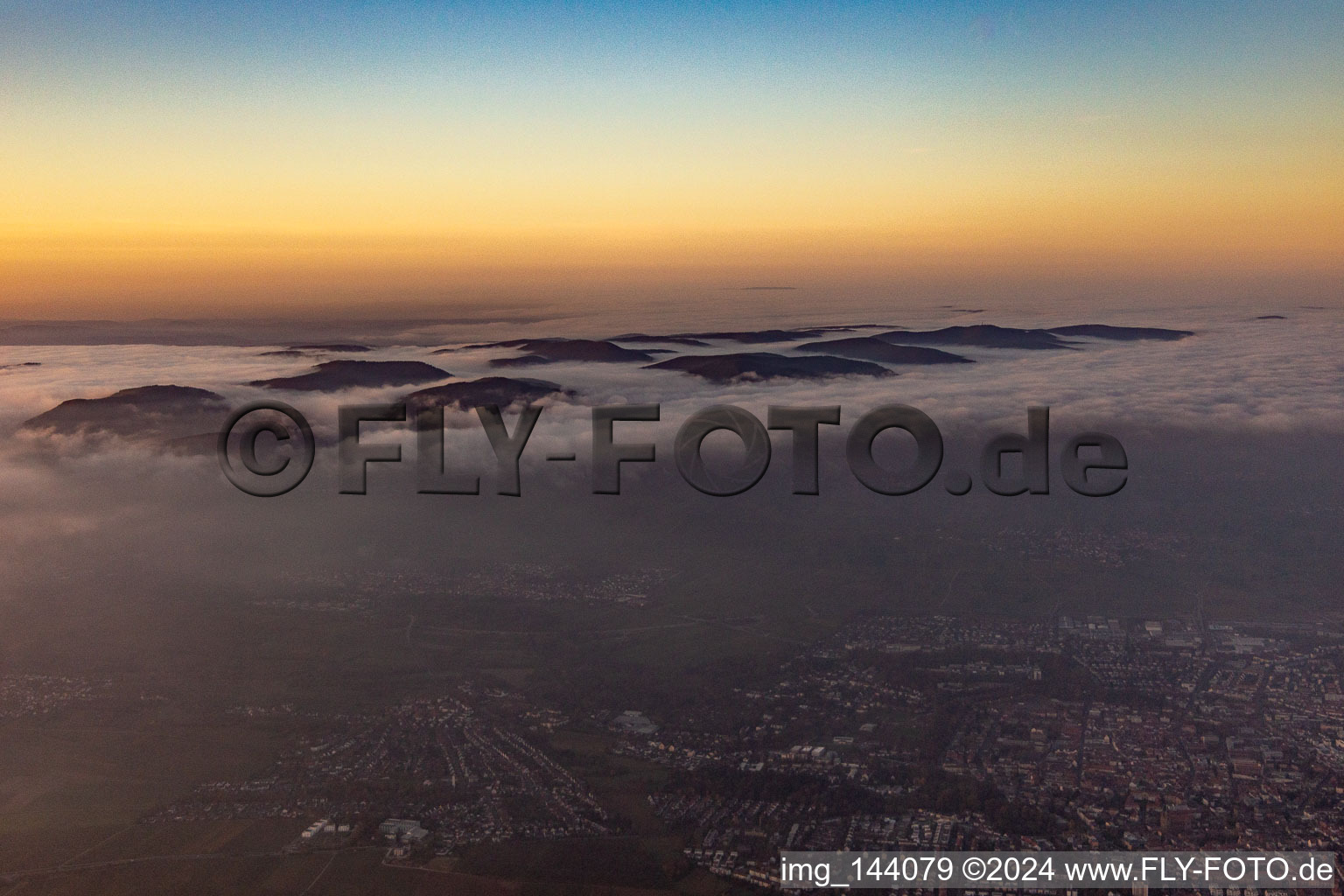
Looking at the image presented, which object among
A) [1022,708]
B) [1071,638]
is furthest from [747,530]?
[1022,708]

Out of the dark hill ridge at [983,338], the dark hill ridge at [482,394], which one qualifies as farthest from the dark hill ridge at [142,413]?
the dark hill ridge at [983,338]

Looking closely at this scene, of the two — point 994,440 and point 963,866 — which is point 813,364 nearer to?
point 994,440

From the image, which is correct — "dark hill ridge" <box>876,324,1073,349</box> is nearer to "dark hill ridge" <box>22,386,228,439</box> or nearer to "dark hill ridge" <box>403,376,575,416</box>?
"dark hill ridge" <box>403,376,575,416</box>

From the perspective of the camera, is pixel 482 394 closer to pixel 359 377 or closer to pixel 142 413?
pixel 359 377

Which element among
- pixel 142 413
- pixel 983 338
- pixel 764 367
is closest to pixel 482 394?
pixel 142 413

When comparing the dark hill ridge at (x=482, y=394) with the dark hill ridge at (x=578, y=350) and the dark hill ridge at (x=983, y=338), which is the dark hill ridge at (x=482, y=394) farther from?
the dark hill ridge at (x=983, y=338)

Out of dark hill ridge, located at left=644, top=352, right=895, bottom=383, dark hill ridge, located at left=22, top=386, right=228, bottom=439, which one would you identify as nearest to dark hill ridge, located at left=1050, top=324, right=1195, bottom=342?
dark hill ridge, located at left=644, top=352, right=895, bottom=383

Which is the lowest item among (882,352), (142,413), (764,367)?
(142,413)
